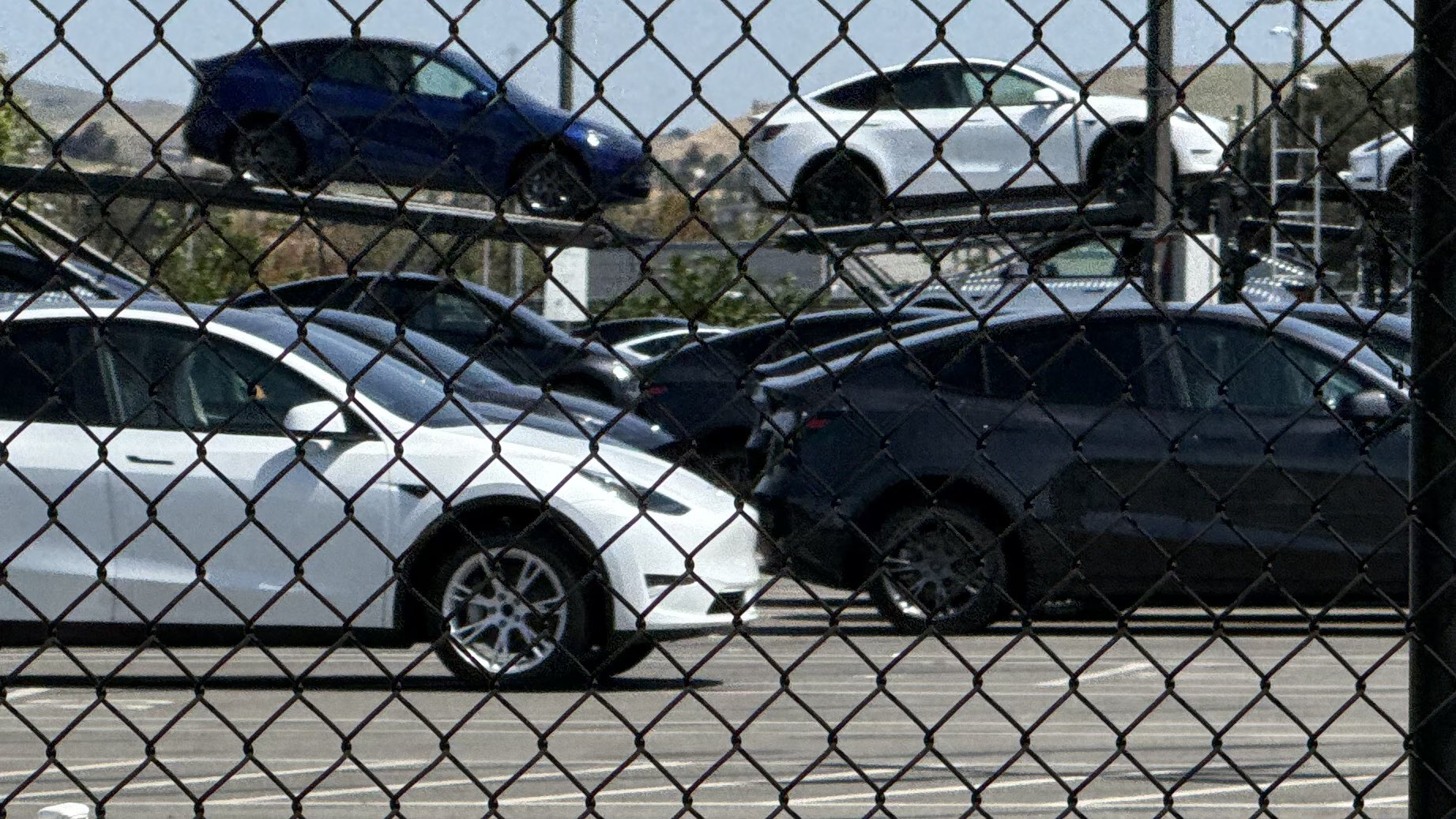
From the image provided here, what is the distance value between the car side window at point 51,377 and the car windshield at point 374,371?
608 mm

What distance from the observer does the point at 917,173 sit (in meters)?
3.02

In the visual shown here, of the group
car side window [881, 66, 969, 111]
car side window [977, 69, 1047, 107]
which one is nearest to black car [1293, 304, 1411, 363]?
car side window [977, 69, 1047, 107]

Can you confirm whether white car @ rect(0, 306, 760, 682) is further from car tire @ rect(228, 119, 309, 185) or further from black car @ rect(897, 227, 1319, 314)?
car tire @ rect(228, 119, 309, 185)

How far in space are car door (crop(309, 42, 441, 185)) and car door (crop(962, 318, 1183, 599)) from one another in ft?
20.0

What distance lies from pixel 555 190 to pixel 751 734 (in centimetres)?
491

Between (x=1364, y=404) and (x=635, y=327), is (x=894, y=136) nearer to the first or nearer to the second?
(x=1364, y=404)

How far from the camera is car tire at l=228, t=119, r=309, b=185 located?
310 cm

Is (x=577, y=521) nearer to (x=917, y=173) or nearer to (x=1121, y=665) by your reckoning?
(x=1121, y=665)

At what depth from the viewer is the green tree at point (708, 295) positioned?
10.2 feet

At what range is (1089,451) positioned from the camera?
1044 centimetres

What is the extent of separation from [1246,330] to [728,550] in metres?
3.03

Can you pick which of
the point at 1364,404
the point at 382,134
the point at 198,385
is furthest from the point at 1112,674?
→ the point at 382,134

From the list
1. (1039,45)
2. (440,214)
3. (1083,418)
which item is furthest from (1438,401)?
(1083,418)

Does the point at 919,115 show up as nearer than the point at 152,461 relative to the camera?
Yes
